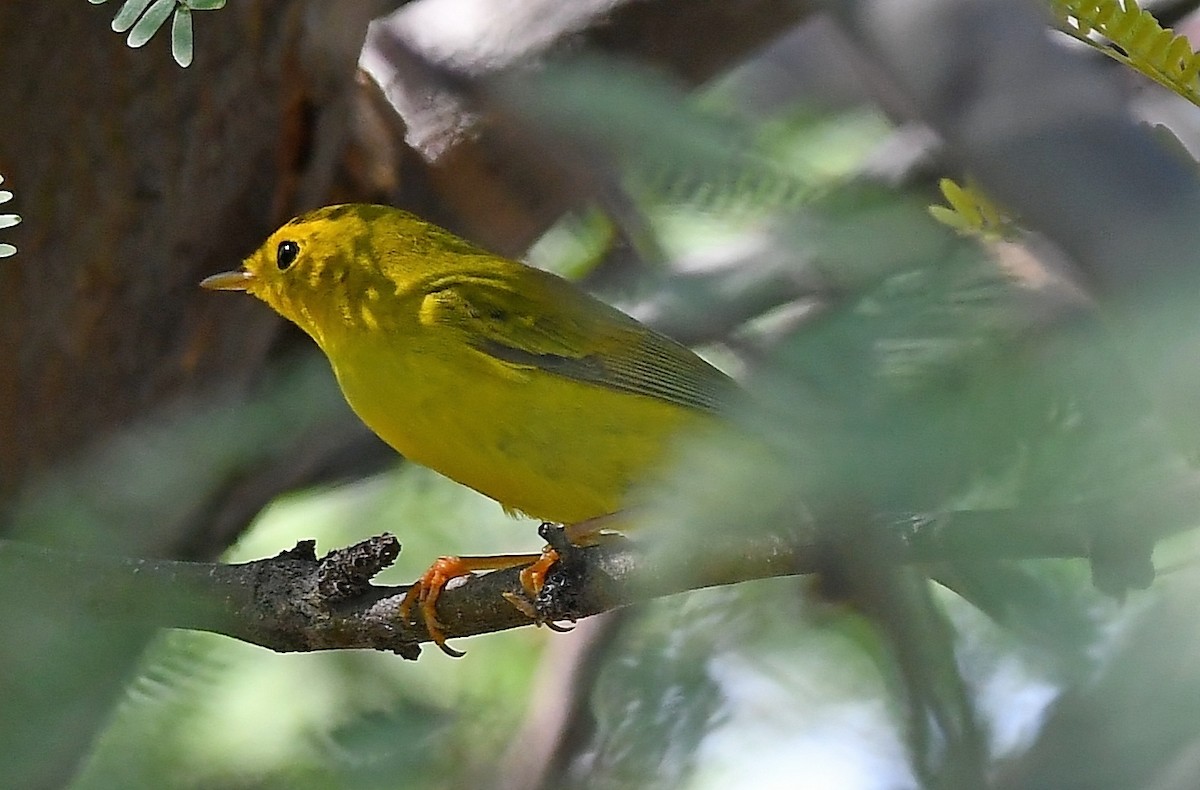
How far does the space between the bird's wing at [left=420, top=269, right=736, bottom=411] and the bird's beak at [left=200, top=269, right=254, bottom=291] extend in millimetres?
434

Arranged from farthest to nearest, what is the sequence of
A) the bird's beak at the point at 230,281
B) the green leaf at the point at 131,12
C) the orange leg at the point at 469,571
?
the bird's beak at the point at 230,281 → the orange leg at the point at 469,571 → the green leaf at the point at 131,12

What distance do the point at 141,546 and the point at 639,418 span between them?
2.71ft

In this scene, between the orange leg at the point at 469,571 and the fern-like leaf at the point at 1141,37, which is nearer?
the fern-like leaf at the point at 1141,37

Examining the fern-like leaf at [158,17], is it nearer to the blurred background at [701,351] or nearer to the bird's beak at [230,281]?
the blurred background at [701,351]

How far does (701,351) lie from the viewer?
3.06 meters

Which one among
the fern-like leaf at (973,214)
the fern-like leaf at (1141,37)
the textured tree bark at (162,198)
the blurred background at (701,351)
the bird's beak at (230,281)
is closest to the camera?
the blurred background at (701,351)

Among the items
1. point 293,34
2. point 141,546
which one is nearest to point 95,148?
point 293,34

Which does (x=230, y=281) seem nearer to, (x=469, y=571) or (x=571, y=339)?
(x=571, y=339)

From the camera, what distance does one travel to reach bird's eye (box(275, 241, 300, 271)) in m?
2.78

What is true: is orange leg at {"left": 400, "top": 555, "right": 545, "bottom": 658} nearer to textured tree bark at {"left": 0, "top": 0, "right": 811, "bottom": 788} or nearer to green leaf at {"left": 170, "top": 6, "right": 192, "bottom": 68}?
textured tree bark at {"left": 0, "top": 0, "right": 811, "bottom": 788}

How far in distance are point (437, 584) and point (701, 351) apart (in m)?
1.18

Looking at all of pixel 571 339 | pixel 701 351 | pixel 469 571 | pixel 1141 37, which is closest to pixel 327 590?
pixel 469 571

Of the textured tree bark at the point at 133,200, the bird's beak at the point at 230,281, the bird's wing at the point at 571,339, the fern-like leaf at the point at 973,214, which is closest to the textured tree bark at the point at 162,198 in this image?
the textured tree bark at the point at 133,200

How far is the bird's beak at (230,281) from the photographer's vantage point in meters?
2.76
